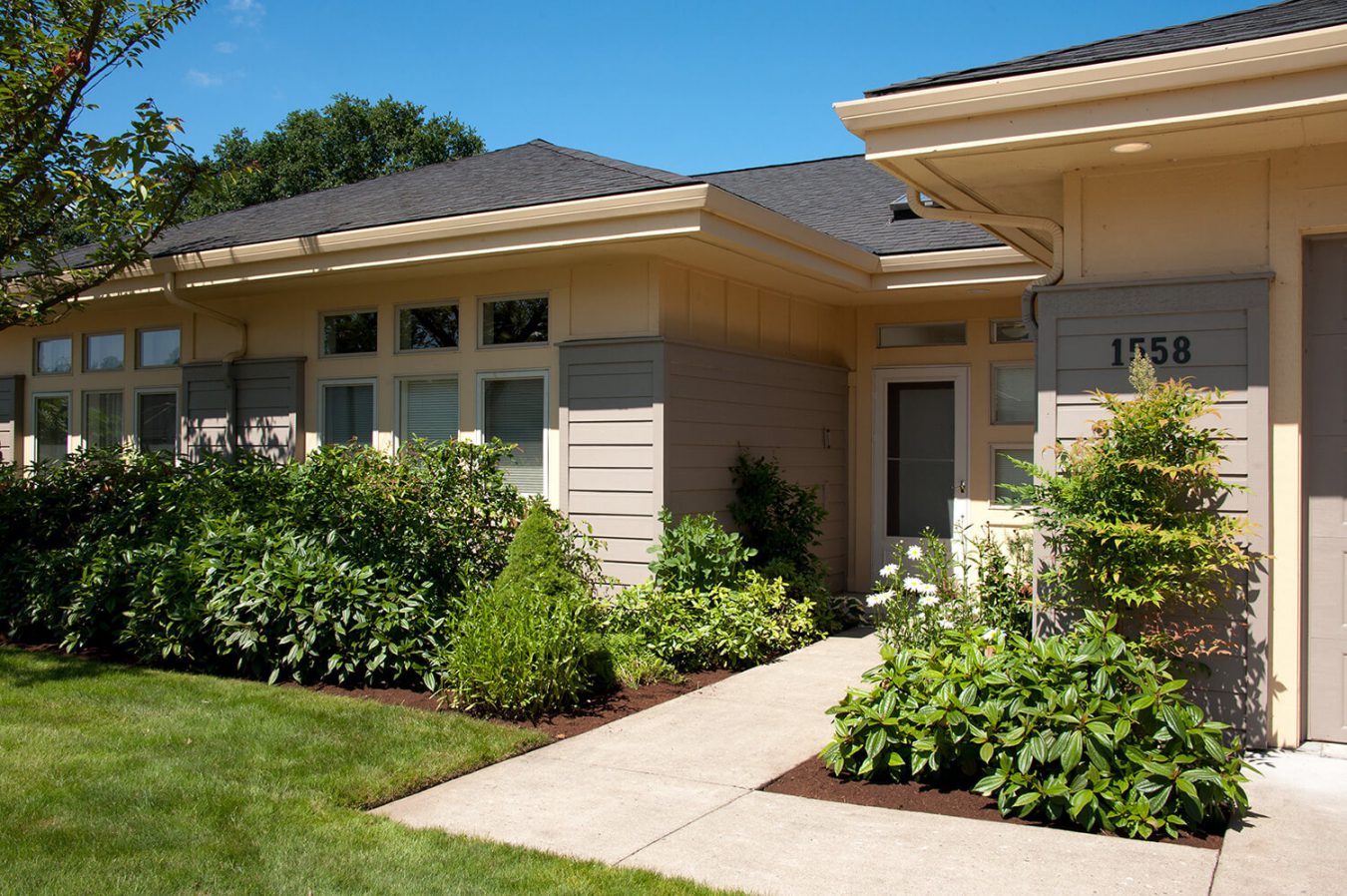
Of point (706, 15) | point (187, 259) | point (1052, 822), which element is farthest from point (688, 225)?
point (706, 15)

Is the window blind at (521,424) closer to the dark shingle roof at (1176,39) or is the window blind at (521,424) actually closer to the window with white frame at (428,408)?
the window with white frame at (428,408)

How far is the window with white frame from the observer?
956 cm

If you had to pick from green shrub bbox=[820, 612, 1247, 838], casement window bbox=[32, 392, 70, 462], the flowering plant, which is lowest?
green shrub bbox=[820, 612, 1247, 838]

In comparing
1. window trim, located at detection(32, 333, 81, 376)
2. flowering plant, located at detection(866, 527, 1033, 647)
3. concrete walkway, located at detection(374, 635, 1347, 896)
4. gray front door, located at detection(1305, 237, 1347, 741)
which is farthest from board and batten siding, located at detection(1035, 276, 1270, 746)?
window trim, located at detection(32, 333, 81, 376)

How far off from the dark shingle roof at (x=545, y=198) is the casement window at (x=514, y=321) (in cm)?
85

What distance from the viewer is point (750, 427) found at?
31.5 ft

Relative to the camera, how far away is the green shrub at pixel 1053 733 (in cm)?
448

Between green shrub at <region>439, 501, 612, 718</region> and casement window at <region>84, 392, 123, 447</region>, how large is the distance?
686 centimetres

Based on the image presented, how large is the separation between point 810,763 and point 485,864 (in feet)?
6.31

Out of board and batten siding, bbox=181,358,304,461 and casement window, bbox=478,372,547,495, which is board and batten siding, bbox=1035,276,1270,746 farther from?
board and batten siding, bbox=181,358,304,461

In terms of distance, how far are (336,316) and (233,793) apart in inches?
246

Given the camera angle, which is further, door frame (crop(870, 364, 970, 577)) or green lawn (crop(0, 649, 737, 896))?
door frame (crop(870, 364, 970, 577))

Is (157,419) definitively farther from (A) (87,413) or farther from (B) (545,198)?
(B) (545,198)

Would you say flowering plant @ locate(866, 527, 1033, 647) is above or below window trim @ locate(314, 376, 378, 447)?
below
